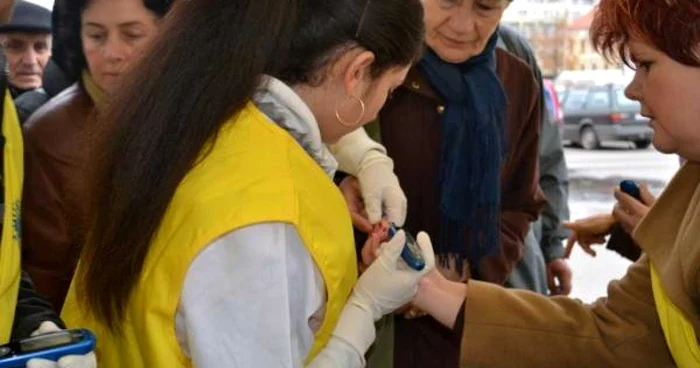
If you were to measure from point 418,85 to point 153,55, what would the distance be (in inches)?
30.9

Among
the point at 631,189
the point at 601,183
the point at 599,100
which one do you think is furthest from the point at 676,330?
the point at 599,100

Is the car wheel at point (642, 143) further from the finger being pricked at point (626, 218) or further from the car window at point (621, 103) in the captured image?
the finger being pricked at point (626, 218)

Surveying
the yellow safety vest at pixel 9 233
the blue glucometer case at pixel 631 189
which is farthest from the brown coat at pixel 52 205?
the blue glucometer case at pixel 631 189

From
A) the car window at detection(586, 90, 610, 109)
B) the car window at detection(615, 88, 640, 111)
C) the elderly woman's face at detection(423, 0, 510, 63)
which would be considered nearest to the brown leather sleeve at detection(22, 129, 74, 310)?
the elderly woman's face at detection(423, 0, 510, 63)

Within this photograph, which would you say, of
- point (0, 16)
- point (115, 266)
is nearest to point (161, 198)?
point (115, 266)

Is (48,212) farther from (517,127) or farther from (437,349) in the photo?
(517,127)

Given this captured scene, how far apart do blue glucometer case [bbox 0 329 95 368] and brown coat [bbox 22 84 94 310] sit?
0.65 meters

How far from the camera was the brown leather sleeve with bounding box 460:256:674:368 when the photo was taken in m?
1.55

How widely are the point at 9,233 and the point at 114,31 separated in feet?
2.42

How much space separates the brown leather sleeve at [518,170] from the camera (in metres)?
1.96

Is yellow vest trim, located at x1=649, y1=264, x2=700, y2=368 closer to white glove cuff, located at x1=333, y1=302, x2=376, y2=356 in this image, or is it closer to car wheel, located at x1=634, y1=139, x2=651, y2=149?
white glove cuff, located at x1=333, y1=302, x2=376, y2=356

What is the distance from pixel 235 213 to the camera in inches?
41.0

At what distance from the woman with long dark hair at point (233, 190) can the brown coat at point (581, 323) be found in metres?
0.40

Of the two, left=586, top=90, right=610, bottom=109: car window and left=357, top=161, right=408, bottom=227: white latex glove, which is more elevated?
left=357, top=161, right=408, bottom=227: white latex glove
